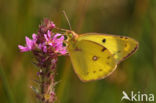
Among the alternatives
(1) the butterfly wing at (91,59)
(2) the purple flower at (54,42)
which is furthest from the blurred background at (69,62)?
(2) the purple flower at (54,42)

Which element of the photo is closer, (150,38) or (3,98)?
(3,98)

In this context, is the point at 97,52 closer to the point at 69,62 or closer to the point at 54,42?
the point at 54,42

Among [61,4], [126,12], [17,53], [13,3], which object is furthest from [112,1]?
[17,53]

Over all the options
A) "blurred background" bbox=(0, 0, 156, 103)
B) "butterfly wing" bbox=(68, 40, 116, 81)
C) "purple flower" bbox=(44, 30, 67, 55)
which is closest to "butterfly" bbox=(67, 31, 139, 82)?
"butterfly wing" bbox=(68, 40, 116, 81)

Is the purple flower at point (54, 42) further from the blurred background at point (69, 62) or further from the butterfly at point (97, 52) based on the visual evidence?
the blurred background at point (69, 62)

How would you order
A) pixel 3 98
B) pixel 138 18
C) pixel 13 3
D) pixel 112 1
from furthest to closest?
1. pixel 112 1
2. pixel 13 3
3. pixel 138 18
4. pixel 3 98

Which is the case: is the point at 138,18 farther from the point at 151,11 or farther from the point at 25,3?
the point at 25,3
